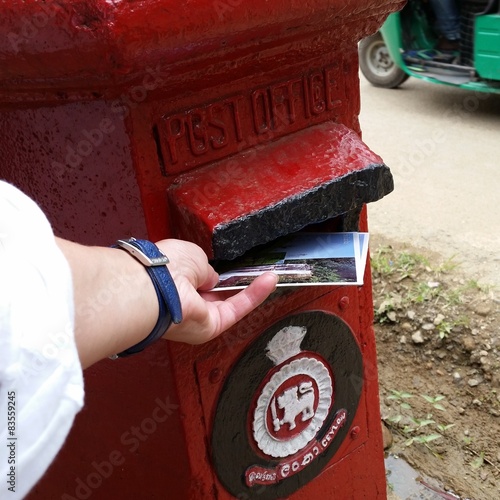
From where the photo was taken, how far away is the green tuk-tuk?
468 cm

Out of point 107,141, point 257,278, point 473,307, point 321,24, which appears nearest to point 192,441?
point 257,278

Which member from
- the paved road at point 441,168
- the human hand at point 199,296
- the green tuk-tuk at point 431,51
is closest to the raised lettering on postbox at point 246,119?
the human hand at point 199,296

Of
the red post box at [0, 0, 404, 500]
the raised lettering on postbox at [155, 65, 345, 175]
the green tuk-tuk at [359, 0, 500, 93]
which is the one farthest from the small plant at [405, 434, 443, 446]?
the green tuk-tuk at [359, 0, 500, 93]

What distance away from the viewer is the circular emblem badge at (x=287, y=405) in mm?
1443

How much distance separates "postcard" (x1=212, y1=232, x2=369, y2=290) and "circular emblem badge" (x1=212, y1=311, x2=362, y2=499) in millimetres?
190

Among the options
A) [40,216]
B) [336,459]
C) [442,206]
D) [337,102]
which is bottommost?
[442,206]

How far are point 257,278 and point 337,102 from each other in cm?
47

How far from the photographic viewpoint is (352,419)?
1730 mm

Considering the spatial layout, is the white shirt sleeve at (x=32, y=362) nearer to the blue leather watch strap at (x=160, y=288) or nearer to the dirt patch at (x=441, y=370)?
the blue leather watch strap at (x=160, y=288)

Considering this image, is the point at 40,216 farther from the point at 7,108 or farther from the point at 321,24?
the point at 321,24

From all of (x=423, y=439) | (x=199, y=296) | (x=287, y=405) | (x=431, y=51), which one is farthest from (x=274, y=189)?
(x=431, y=51)

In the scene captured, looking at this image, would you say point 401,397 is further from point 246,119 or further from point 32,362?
point 32,362

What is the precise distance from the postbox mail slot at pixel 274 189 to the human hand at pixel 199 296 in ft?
0.15

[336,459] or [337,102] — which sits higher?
[337,102]
